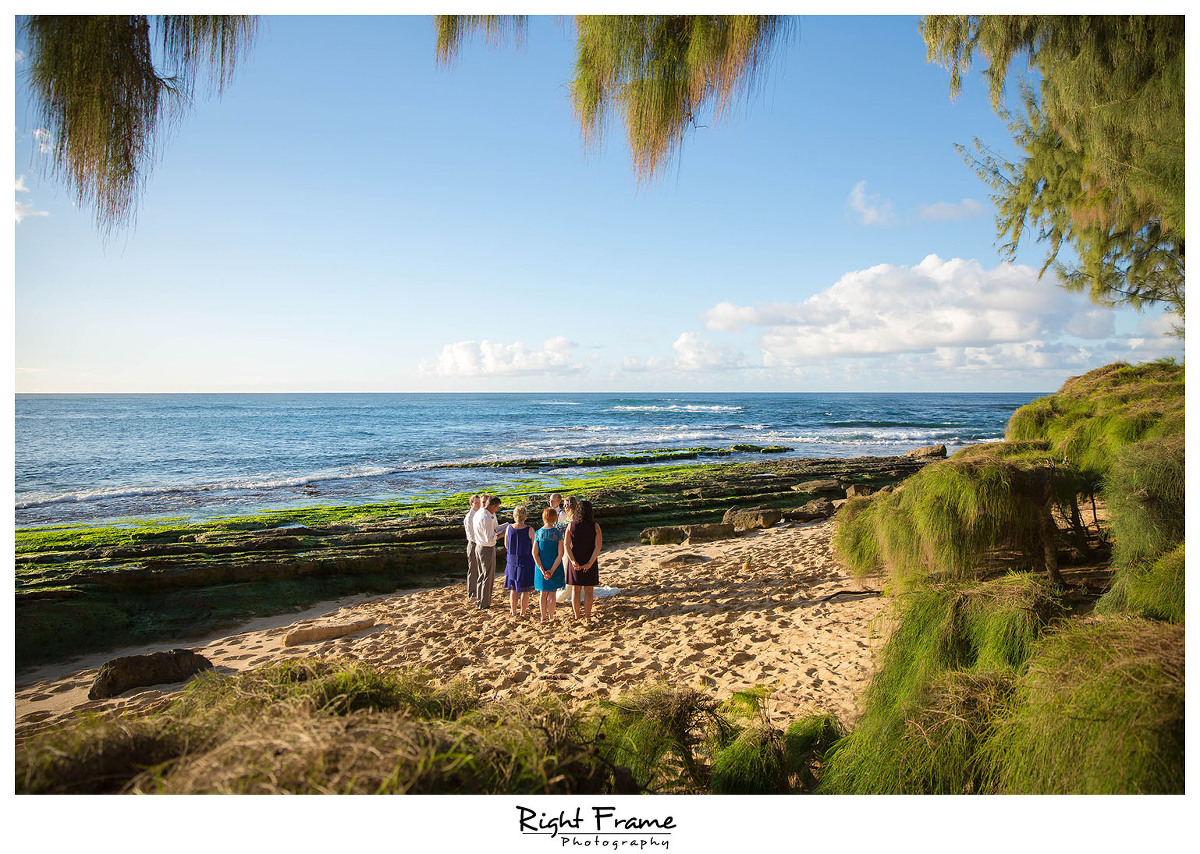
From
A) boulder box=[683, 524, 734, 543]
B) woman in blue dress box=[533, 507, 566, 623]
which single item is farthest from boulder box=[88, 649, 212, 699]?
boulder box=[683, 524, 734, 543]

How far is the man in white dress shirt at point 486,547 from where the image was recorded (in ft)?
19.0

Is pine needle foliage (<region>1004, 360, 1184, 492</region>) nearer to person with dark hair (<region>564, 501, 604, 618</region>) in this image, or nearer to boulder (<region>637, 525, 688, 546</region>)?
person with dark hair (<region>564, 501, 604, 618</region>)

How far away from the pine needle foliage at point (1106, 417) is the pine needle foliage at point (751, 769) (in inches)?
96.0

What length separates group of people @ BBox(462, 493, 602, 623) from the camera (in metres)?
5.42

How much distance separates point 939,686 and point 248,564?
330 inches

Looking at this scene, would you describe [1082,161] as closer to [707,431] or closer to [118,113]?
[118,113]

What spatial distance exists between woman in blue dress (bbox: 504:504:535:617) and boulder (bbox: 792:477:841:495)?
10.0 metres

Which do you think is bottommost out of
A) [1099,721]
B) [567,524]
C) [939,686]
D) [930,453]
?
[930,453]

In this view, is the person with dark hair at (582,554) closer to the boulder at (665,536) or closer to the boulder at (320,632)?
the boulder at (320,632)

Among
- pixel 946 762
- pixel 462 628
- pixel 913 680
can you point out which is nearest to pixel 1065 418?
pixel 913 680

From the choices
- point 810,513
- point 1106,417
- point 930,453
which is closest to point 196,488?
point 810,513

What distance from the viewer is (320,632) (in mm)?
5461

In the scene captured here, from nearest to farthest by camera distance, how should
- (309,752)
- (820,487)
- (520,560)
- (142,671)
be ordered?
(309,752), (142,671), (520,560), (820,487)

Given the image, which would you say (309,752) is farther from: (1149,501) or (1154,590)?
(1149,501)
